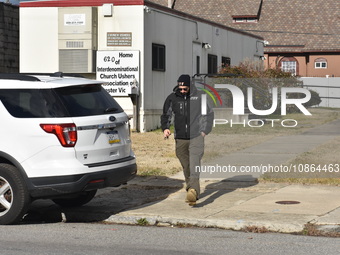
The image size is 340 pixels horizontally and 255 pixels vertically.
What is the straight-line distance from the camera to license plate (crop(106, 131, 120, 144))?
421 inches

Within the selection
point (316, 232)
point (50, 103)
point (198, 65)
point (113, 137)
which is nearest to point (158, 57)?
point (198, 65)

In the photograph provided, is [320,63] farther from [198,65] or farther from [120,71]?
[120,71]

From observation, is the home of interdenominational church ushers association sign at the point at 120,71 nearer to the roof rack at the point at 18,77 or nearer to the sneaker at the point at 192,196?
the sneaker at the point at 192,196

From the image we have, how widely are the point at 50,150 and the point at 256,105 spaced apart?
8.28 m

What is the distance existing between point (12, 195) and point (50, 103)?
129cm

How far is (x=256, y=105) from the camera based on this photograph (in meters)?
17.7

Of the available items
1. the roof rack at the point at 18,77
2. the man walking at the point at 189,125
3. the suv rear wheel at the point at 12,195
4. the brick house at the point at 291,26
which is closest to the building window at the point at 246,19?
the brick house at the point at 291,26

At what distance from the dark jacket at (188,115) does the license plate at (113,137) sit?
1.13m

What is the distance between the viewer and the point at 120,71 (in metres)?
24.9

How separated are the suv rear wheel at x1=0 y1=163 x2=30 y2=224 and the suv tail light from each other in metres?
0.72

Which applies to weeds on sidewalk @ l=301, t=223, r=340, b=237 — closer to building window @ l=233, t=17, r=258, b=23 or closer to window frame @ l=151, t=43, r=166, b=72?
window frame @ l=151, t=43, r=166, b=72

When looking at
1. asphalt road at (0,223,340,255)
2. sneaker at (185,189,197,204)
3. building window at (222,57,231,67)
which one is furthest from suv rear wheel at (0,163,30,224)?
building window at (222,57,231,67)

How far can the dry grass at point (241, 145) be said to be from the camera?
15594mm

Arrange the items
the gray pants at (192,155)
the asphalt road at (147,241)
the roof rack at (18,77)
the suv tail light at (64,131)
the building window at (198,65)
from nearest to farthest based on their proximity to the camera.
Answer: the asphalt road at (147,241) → the suv tail light at (64,131) → the roof rack at (18,77) → the gray pants at (192,155) → the building window at (198,65)
